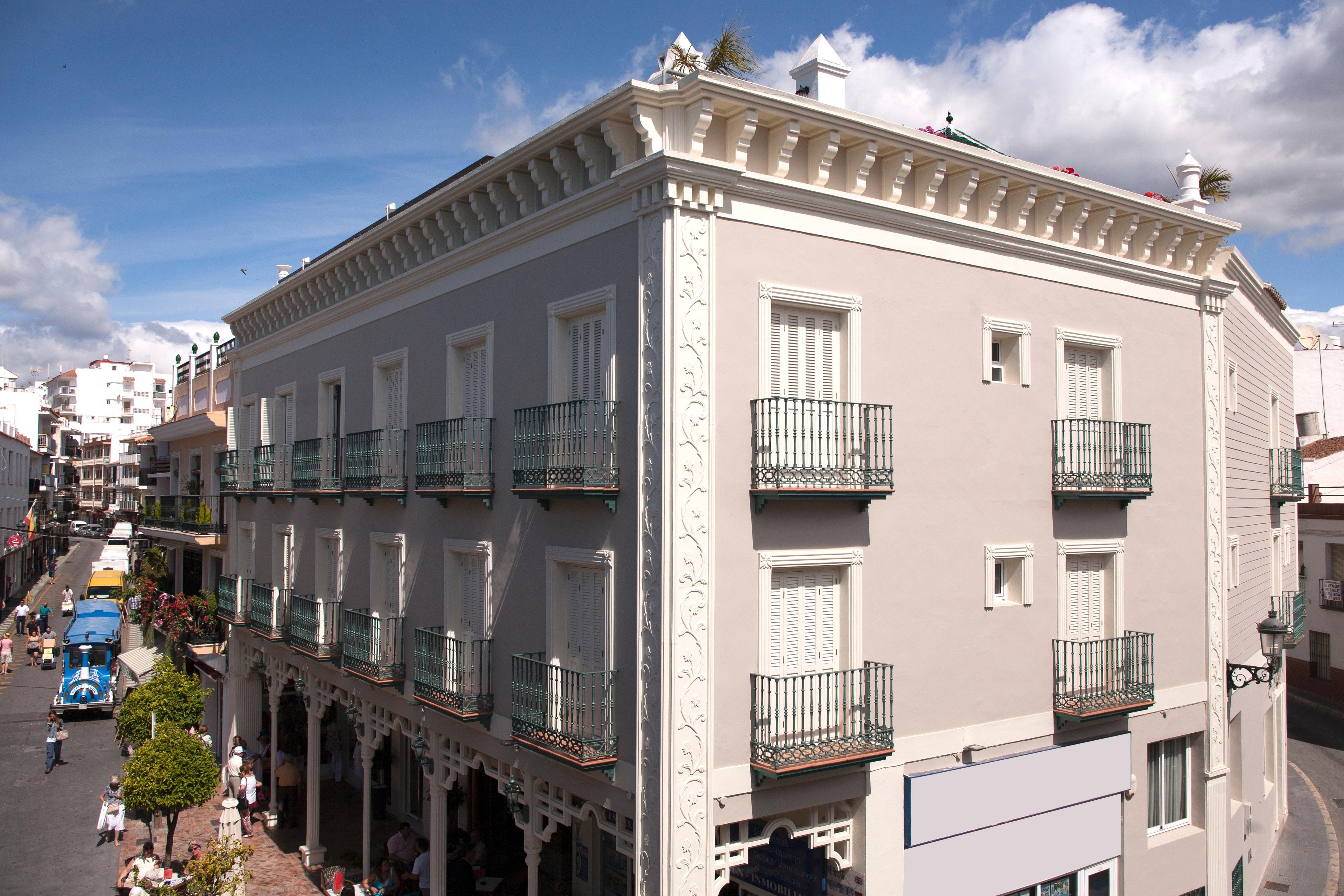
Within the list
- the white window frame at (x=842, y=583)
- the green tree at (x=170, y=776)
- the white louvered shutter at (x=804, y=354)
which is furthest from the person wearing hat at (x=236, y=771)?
the white louvered shutter at (x=804, y=354)

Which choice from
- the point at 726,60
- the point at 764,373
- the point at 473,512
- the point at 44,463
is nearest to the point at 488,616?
the point at 473,512

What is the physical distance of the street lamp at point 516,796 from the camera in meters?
11.2

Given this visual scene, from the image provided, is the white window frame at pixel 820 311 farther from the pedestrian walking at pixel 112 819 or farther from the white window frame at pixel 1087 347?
the pedestrian walking at pixel 112 819

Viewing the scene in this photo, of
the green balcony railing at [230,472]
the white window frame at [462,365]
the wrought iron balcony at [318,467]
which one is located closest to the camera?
the white window frame at [462,365]

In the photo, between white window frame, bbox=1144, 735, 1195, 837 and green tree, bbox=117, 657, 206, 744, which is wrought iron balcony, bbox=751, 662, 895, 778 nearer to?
white window frame, bbox=1144, 735, 1195, 837

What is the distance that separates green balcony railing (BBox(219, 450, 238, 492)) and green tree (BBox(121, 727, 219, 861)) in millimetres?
7200

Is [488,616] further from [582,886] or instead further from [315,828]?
[315,828]

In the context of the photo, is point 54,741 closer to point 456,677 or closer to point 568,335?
point 456,677

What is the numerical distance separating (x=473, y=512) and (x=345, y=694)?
262 inches

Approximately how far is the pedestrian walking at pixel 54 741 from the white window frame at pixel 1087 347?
25725mm

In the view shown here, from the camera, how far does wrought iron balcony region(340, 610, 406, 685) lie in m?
14.1

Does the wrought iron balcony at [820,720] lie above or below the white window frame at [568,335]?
below

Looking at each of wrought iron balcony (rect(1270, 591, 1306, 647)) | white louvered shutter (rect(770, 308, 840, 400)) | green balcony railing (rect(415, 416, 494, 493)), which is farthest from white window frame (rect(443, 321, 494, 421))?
wrought iron balcony (rect(1270, 591, 1306, 647))

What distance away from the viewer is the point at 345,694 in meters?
17.1
